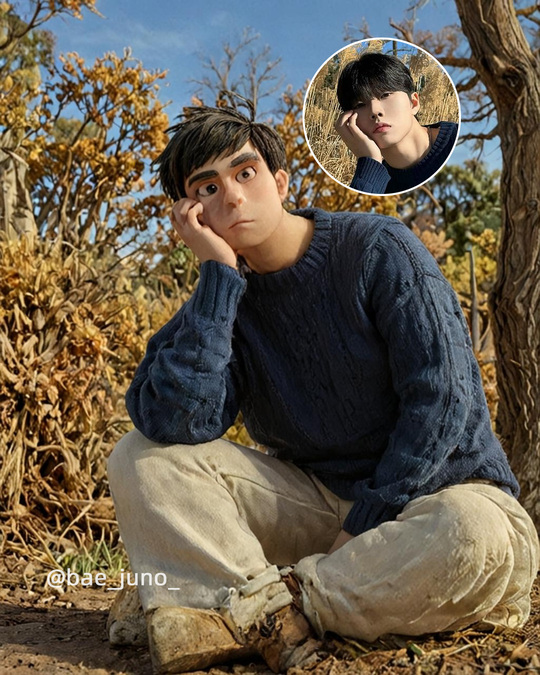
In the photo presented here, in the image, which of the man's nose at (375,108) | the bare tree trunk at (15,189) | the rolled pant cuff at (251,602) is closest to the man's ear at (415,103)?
the man's nose at (375,108)

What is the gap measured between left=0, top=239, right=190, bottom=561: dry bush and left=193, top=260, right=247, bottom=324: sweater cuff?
1.37 metres

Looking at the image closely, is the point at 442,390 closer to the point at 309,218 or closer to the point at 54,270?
the point at 309,218

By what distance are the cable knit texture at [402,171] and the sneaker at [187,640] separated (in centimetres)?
135

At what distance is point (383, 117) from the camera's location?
226cm

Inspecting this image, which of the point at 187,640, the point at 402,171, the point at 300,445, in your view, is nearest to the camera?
the point at 187,640

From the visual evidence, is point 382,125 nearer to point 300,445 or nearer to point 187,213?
point 187,213

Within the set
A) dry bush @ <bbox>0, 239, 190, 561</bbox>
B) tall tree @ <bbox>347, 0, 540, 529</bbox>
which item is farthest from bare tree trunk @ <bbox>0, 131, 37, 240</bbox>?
tall tree @ <bbox>347, 0, 540, 529</bbox>

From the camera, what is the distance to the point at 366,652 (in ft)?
5.57

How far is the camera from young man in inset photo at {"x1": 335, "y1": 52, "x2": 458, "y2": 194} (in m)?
2.26

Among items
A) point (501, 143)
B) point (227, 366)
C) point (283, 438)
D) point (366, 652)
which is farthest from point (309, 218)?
point (501, 143)

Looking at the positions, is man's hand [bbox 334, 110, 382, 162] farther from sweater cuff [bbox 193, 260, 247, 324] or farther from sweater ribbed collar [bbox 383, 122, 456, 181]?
sweater cuff [bbox 193, 260, 247, 324]

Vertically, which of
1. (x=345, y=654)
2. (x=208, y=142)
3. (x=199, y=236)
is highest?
(x=208, y=142)

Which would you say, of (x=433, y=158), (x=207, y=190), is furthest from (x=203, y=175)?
(x=433, y=158)

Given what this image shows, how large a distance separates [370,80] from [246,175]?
0.65 metres
